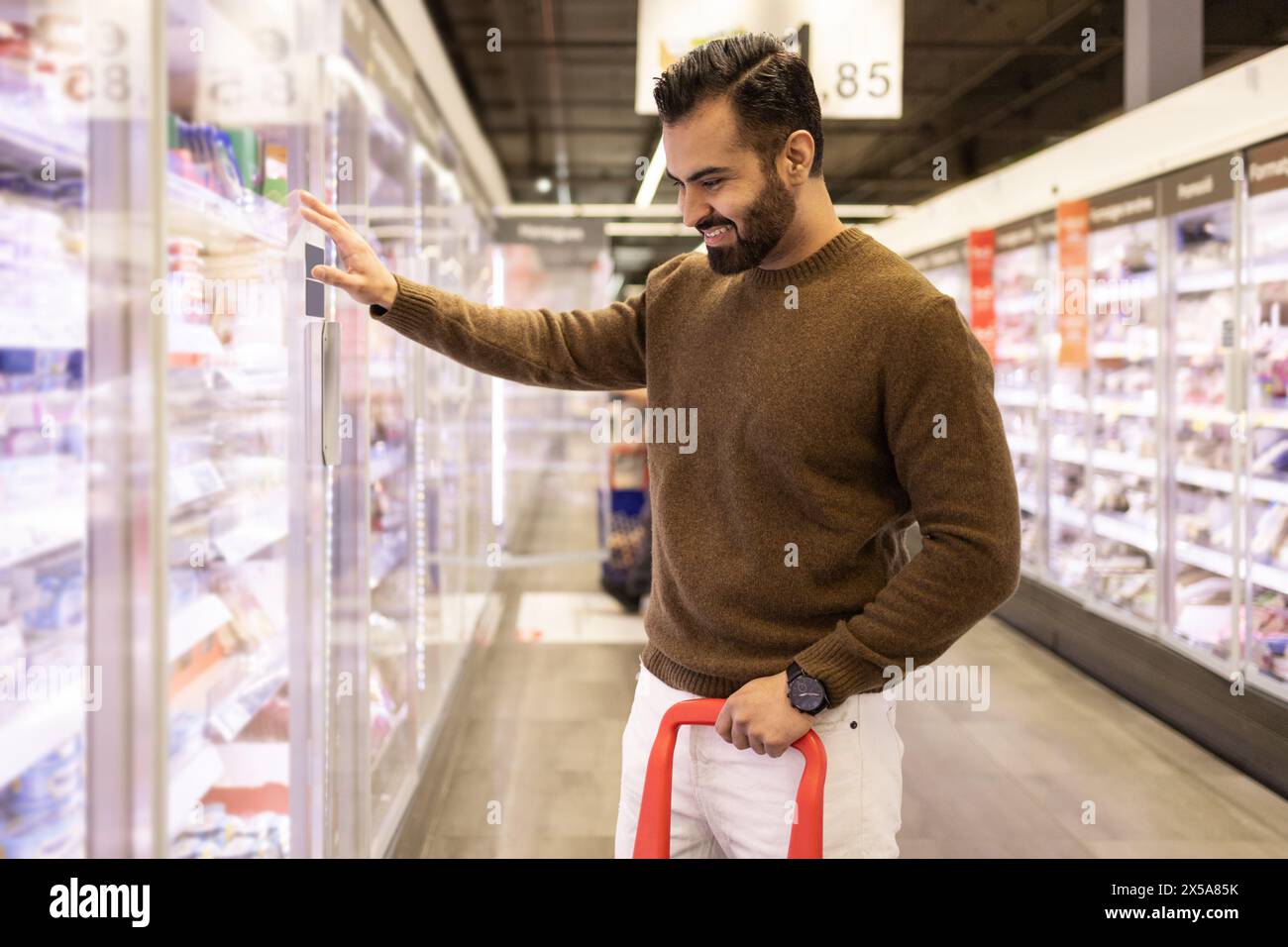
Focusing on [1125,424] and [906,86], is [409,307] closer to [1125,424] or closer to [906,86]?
[906,86]

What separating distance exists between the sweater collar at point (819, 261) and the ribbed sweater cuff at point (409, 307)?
50cm

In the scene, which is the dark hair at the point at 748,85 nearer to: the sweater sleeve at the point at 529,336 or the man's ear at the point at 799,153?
the man's ear at the point at 799,153

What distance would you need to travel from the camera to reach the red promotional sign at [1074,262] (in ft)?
19.2

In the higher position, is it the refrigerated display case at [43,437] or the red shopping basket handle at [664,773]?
the refrigerated display case at [43,437]

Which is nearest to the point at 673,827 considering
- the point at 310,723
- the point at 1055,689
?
the point at 310,723

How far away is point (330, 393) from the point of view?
1829 millimetres

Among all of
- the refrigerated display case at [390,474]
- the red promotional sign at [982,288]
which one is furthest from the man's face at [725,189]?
the red promotional sign at [982,288]

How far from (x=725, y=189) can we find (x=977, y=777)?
3079mm

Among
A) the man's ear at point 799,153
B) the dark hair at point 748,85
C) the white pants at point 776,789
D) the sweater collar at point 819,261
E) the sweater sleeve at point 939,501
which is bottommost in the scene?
the white pants at point 776,789

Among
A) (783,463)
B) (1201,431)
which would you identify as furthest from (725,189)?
(1201,431)

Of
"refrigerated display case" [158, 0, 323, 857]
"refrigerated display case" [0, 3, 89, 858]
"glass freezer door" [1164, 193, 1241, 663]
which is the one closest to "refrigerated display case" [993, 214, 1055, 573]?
"glass freezer door" [1164, 193, 1241, 663]

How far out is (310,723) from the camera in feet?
8.84

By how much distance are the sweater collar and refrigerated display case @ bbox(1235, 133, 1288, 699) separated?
12.1 feet

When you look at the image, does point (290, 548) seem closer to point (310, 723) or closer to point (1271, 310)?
point (310, 723)
